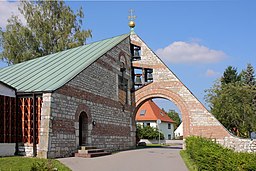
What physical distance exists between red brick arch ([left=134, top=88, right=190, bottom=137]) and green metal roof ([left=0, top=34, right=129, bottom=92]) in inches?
192

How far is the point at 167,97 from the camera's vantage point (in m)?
25.0

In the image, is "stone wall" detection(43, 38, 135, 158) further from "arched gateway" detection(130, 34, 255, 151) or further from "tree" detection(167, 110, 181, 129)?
"tree" detection(167, 110, 181, 129)

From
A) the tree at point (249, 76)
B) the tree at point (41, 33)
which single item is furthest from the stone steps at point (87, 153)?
the tree at point (249, 76)

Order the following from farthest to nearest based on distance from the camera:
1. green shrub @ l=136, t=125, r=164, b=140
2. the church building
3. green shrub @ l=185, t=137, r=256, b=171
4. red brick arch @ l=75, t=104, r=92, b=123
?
green shrub @ l=136, t=125, r=164, b=140 → red brick arch @ l=75, t=104, r=92, b=123 → the church building → green shrub @ l=185, t=137, r=256, b=171

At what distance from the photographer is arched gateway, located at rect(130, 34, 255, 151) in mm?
22922

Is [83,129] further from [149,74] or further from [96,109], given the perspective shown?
[149,74]

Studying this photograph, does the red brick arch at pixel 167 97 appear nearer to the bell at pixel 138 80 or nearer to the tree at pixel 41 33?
the bell at pixel 138 80

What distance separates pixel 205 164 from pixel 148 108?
4092 cm

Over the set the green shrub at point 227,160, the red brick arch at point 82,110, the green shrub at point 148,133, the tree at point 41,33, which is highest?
the tree at point 41,33

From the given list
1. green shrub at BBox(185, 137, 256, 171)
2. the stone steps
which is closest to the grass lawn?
the stone steps

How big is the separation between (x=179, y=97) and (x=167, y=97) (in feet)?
3.30

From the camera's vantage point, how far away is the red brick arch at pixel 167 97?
78.5 ft

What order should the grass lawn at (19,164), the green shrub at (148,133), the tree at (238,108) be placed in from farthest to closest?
the green shrub at (148,133) < the tree at (238,108) < the grass lawn at (19,164)

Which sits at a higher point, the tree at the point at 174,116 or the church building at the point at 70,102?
the church building at the point at 70,102
